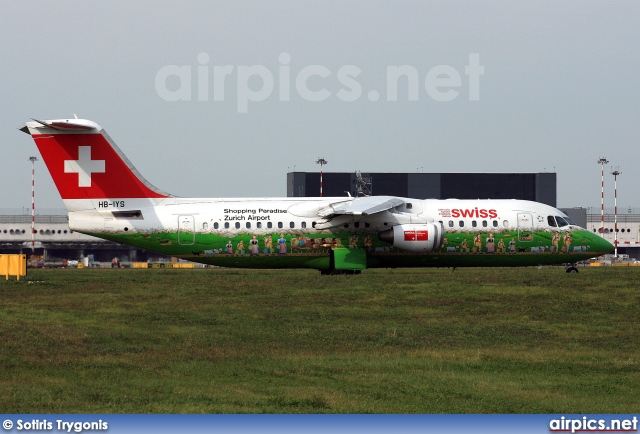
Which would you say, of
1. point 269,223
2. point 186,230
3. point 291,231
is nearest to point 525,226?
point 291,231

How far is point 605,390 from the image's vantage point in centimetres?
1803

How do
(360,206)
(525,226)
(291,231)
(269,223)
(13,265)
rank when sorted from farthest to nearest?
(525,226), (269,223), (291,231), (360,206), (13,265)

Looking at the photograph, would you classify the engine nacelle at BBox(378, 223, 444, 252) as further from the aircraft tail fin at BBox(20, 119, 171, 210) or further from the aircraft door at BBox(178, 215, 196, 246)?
the aircraft tail fin at BBox(20, 119, 171, 210)

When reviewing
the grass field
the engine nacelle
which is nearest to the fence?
the grass field

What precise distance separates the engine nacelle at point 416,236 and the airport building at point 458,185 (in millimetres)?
90965

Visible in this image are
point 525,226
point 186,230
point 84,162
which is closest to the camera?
point 84,162

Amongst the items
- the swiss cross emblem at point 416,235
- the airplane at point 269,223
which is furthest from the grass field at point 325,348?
the airplane at point 269,223

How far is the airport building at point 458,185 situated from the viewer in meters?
140

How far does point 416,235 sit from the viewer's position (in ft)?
158

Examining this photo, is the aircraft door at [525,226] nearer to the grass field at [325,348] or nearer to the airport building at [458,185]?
the grass field at [325,348]

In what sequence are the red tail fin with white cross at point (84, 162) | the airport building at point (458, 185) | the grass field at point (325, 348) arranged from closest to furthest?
the grass field at point (325, 348) < the red tail fin with white cross at point (84, 162) < the airport building at point (458, 185)

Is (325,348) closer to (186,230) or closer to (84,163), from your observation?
(186,230)

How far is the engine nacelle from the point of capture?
4819 cm

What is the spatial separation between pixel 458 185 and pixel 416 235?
312 ft
